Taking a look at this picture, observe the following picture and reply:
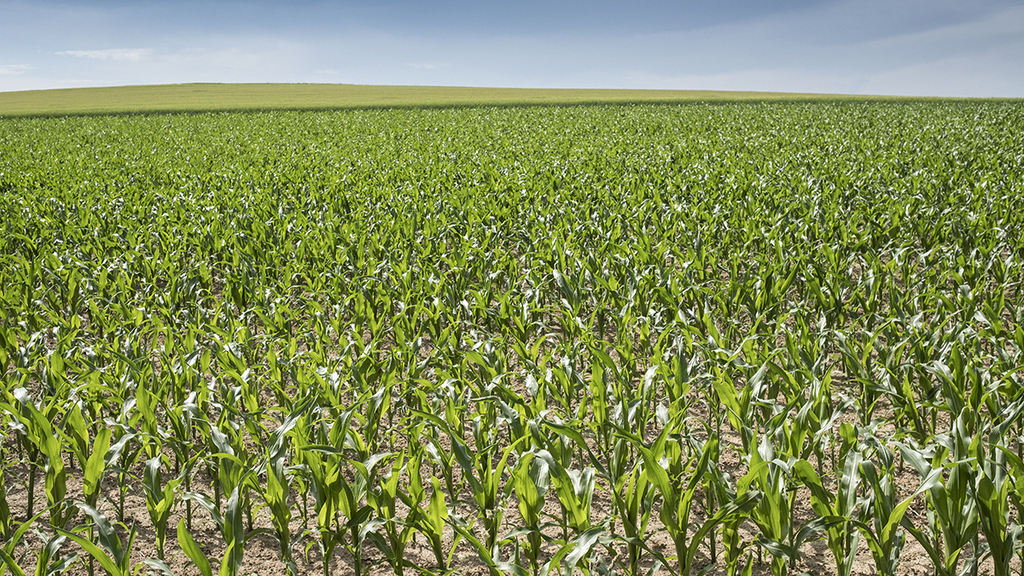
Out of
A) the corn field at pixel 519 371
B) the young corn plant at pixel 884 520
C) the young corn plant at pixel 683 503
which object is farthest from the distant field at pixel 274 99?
the young corn plant at pixel 884 520

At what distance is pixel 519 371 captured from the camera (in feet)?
13.8

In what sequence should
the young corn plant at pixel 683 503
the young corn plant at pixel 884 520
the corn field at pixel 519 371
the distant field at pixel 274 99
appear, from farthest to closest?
the distant field at pixel 274 99 < the corn field at pixel 519 371 < the young corn plant at pixel 683 503 < the young corn plant at pixel 884 520

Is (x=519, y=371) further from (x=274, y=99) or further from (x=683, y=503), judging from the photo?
(x=274, y=99)

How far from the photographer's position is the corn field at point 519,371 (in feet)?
Result: 7.59

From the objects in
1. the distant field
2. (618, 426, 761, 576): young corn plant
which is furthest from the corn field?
the distant field

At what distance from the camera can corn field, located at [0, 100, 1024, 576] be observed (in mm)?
2314

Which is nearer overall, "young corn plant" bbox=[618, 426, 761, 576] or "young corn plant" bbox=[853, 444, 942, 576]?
"young corn plant" bbox=[853, 444, 942, 576]

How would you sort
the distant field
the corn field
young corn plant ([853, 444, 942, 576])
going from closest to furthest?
young corn plant ([853, 444, 942, 576]), the corn field, the distant field

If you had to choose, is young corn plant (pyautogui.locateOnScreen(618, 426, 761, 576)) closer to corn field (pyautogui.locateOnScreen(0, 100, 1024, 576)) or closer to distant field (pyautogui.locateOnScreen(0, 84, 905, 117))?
corn field (pyautogui.locateOnScreen(0, 100, 1024, 576))

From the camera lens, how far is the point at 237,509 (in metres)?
2.18

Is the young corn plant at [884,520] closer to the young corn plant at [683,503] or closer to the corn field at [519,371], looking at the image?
the corn field at [519,371]

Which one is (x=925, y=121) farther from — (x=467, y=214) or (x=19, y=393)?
(x=19, y=393)

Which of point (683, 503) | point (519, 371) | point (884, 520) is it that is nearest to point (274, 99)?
point (519, 371)

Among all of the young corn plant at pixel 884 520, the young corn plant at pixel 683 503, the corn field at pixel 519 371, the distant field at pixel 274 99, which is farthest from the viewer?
the distant field at pixel 274 99
